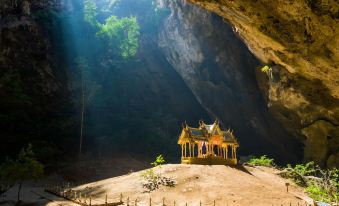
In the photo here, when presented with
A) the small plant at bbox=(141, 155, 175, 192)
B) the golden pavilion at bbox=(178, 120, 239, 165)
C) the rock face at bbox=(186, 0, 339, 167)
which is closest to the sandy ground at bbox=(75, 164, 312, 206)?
the small plant at bbox=(141, 155, 175, 192)

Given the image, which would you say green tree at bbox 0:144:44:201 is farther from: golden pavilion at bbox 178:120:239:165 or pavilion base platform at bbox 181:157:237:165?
golden pavilion at bbox 178:120:239:165

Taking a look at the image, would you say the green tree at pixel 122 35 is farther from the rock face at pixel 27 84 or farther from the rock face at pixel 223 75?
the rock face at pixel 27 84

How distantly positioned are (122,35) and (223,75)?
12.4m

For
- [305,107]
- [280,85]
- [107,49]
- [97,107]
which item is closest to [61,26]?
[107,49]

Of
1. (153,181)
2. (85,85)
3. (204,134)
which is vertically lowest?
(153,181)

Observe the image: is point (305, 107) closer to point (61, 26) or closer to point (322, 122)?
point (322, 122)

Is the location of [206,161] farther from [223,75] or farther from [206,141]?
[223,75]

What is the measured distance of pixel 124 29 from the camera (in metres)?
39.7

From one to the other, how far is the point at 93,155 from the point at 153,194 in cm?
1691

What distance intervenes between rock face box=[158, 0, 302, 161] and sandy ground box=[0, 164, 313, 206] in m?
15.1

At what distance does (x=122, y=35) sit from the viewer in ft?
129

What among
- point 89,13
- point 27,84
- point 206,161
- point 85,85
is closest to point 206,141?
point 206,161

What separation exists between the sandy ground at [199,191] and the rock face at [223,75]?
15.1 m

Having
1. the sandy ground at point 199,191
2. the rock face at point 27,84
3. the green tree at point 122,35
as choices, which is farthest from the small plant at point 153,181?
the green tree at point 122,35
